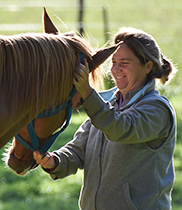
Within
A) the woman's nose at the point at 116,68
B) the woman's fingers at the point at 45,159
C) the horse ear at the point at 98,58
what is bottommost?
the woman's fingers at the point at 45,159

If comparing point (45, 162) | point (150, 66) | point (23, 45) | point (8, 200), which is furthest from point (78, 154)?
point (8, 200)

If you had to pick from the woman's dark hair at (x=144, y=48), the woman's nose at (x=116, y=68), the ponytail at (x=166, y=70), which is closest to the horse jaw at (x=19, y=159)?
the woman's nose at (x=116, y=68)

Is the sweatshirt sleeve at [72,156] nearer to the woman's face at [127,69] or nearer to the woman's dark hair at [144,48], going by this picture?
the woman's face at [127,69]

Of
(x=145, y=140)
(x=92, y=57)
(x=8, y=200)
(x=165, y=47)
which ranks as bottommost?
(x=165, y=47)

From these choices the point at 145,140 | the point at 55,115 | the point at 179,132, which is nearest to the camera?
the point at 55,115

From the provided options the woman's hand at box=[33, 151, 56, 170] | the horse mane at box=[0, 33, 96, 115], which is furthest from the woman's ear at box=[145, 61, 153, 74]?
the woman's hand at box=[33, 151, 56, 170]

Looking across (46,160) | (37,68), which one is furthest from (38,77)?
(46,160)

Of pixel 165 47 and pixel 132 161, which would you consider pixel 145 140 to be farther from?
pixel 165 47

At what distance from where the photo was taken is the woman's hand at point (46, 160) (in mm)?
1888

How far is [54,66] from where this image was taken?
1603 mm

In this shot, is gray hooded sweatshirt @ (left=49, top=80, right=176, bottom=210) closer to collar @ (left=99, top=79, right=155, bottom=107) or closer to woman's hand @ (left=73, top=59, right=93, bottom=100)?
collar @ (left=99, top=79, right=155, bottom=107)

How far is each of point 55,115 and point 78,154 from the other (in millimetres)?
586

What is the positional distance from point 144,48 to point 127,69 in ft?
0.53

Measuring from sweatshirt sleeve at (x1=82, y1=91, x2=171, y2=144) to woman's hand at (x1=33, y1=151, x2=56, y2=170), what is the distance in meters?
0.38
